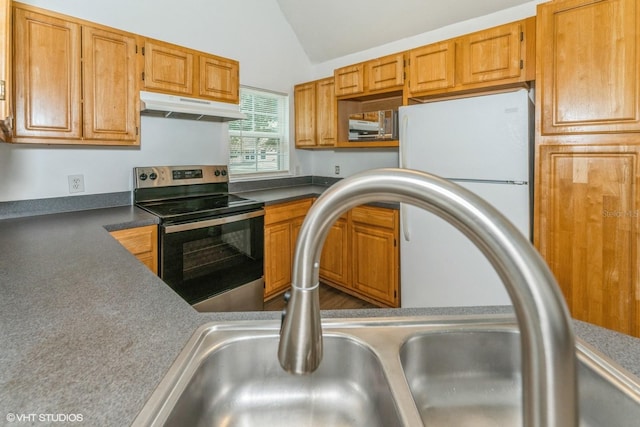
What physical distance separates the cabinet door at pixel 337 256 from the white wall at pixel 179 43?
4.16 ft

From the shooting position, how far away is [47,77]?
1937 mm

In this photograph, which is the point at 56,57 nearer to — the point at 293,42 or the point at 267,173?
the point at 267,173

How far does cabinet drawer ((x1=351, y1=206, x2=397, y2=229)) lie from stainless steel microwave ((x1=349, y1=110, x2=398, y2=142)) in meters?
0.68

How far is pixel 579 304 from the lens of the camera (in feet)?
6.26

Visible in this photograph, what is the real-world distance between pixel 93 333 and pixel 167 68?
2.19 m

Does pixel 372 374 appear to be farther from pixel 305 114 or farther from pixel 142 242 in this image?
pixel 305 114

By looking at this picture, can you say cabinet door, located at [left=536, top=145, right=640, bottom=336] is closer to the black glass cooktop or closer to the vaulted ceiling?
the vaulted ceiling

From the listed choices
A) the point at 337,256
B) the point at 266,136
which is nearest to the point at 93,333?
the point at 337,256

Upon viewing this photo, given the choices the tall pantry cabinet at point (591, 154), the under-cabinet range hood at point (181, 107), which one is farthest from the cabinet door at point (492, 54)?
the under-cabinet range hood at point (181, 107)

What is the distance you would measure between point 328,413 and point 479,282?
1.82m

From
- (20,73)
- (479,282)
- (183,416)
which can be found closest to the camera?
(183,416)

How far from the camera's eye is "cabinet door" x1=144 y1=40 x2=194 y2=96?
2328mm

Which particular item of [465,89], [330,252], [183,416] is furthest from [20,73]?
[465,89]

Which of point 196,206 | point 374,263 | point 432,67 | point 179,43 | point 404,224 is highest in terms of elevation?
point 179,43
